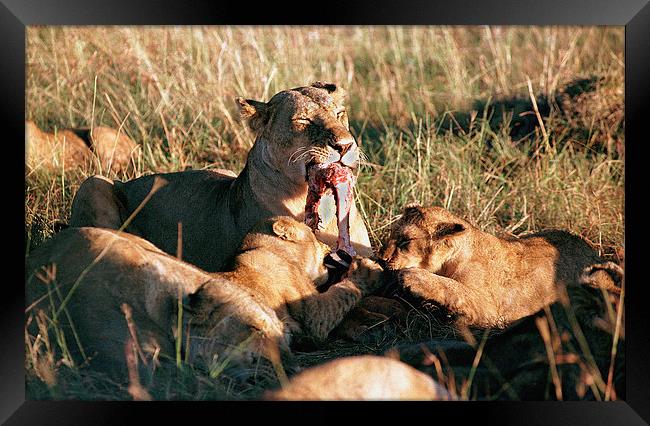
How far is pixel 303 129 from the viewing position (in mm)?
7961

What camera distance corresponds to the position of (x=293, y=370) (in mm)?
6316

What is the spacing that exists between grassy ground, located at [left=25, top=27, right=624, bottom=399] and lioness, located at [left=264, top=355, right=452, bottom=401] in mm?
3860

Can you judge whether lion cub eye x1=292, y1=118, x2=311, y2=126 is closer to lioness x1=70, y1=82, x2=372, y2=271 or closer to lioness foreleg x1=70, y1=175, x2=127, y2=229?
lioness x1=70, y1=82, x2=372, y2=271

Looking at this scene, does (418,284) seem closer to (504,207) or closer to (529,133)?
(504,207)

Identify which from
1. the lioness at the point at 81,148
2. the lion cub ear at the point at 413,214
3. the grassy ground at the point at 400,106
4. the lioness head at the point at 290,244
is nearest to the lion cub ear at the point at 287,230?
the lioness head at the point at 290,244

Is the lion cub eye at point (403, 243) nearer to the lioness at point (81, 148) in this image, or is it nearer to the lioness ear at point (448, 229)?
the lioness ear at point (448, 229)

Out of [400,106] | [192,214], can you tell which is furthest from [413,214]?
[400,106]

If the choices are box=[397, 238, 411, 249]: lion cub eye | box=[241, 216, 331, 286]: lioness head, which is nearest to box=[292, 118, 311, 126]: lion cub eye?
box=[241, 216, 331, 286]: lioness head

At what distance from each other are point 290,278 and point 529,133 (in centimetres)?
504

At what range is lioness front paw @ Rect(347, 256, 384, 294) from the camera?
7270 millimetres

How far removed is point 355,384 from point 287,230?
2.00 m

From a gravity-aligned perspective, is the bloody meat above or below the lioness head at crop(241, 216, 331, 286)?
above

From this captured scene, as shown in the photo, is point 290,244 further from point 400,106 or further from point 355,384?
point 400,106
